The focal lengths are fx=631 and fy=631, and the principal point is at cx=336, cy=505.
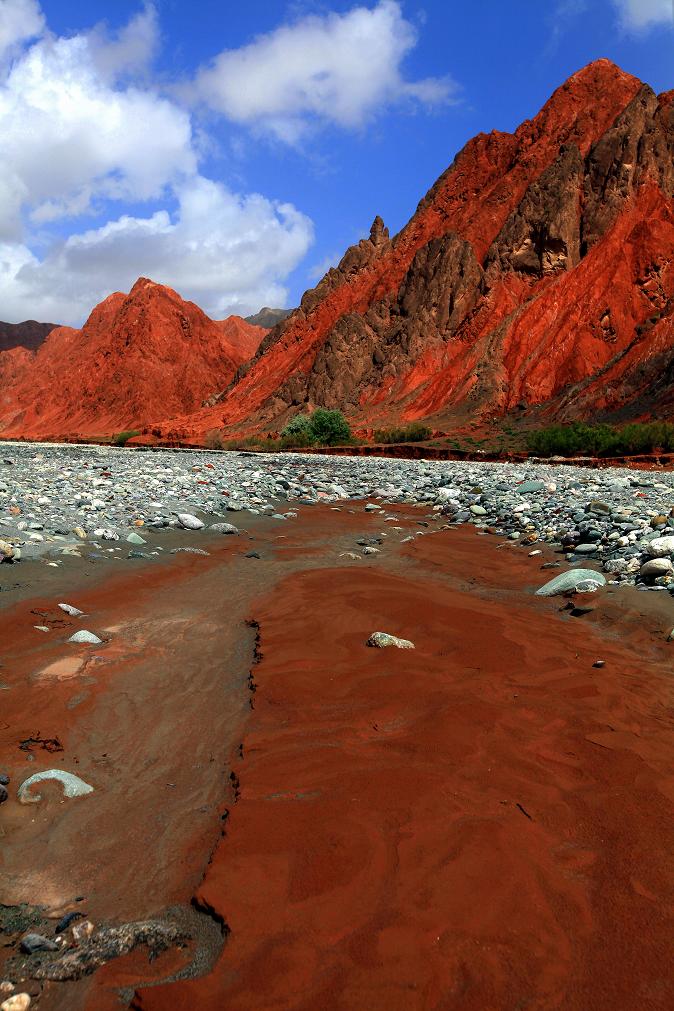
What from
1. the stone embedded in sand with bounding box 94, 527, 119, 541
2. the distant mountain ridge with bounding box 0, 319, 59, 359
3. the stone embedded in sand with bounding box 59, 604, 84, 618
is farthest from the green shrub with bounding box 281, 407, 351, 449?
the distant mountain ridge with bounding box 0, 319, 59, 359

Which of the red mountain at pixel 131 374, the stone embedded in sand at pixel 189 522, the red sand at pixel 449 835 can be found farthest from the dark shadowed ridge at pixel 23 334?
the red sand at pixel 449 835

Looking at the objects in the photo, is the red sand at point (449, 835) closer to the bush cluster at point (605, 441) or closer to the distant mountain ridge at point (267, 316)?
the bush cluster at point (605, 441)

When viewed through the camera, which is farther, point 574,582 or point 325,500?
point 325,500

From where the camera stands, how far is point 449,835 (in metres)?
2.48

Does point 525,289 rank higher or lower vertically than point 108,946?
higher

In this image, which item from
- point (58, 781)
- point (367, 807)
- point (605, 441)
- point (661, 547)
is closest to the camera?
point (367, 807)

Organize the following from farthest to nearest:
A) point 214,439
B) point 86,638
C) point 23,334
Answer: point 23,334
point 214,439
point 86,638

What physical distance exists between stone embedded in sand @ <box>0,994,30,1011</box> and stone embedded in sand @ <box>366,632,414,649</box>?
118 inches

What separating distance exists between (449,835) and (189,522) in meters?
7.68

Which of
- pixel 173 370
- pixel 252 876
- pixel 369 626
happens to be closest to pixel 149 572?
pixel 369 626

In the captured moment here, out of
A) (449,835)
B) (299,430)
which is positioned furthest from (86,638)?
(299,430)

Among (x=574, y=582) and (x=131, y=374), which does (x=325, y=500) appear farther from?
(x=131, y=374)

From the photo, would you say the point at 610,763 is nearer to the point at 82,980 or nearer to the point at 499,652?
the point at 499,652

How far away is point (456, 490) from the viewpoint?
45.9ft
